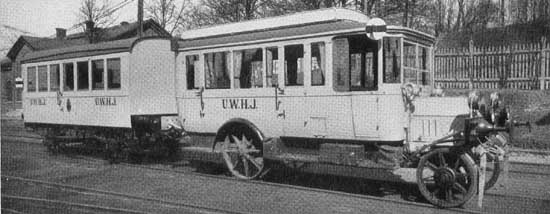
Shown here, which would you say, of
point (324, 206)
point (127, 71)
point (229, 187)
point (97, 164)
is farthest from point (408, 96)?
point (97, 164)

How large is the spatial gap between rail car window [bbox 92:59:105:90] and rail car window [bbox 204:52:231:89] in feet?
10.6

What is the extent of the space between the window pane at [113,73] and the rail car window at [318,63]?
5067mm

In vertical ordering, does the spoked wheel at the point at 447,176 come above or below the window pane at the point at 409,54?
below

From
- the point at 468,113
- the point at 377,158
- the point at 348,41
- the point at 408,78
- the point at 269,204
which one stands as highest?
the point at 348,41

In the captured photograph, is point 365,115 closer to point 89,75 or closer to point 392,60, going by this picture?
point 392,60

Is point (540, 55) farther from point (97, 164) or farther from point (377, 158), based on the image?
point (97, 164)

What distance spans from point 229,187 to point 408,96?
3308mm

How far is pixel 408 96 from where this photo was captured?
7.65 metres

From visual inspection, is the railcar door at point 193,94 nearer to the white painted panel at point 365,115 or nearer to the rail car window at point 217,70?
the rail car window at point 217,70

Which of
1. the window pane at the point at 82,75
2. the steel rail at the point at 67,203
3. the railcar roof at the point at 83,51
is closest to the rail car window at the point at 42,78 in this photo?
the railcar roof at the point at 83,51

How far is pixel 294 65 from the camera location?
8.64 metres

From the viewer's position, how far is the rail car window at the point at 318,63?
820cm

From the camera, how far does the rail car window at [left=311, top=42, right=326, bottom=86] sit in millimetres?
8203

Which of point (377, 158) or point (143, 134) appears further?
point (143, 134)
